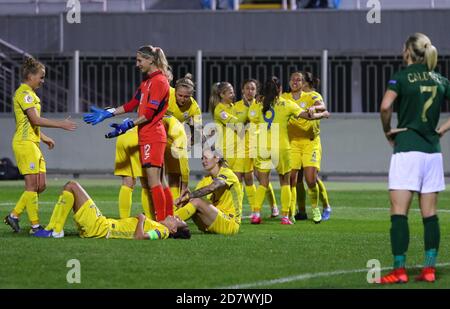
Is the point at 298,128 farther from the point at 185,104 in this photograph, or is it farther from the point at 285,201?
the point at 185,104

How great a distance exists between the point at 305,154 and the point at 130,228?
526 centimetres

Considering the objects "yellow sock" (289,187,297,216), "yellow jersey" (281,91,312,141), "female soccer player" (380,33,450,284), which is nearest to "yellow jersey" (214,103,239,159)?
"yellow jersey" (281,91,312,141)

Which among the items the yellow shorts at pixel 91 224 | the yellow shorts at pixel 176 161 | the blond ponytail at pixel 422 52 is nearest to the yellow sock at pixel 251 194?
the yellow shorts at pixel 176 161

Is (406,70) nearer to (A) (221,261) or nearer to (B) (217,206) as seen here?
(A) (221,261)

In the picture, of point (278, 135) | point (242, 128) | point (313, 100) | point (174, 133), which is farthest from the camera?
point (242, 128)

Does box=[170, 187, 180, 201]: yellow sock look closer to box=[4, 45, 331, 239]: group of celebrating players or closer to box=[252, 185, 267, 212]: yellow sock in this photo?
box=[4, 45, 331, 239]: group of celebrating players

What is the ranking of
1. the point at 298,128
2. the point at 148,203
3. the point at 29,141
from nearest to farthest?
the point at 29,141
the point at 148,203
the point at 298,128

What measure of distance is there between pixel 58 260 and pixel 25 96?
3.56 metres

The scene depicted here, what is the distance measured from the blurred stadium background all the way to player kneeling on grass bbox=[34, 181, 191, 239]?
16791 millimetres

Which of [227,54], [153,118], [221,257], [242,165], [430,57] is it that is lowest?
[221,257]

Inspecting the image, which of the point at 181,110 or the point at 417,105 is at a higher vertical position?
the point at 417,105

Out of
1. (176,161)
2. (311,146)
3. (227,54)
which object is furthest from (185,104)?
(227,54)

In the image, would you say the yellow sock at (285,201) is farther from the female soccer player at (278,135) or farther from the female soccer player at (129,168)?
the female soccer player at (129,168)

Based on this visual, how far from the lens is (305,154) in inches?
717
